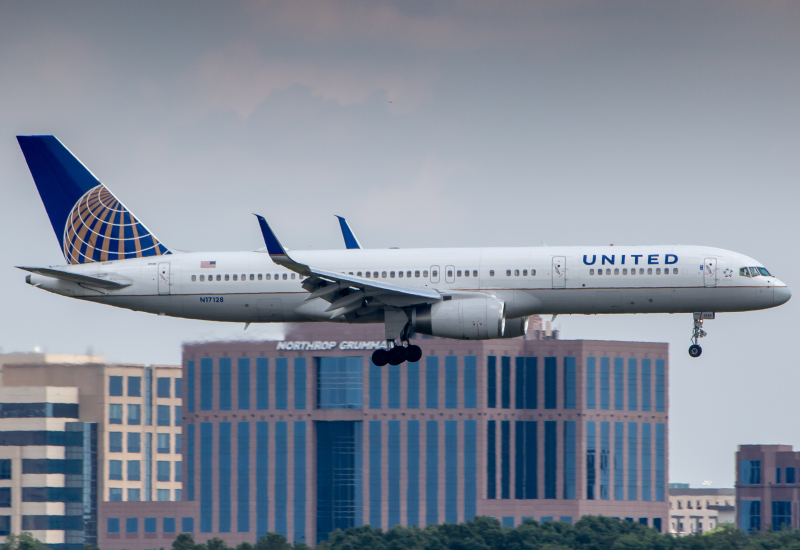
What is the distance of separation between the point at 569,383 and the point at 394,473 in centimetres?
2875

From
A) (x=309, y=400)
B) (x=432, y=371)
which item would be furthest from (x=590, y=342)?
(x=309, y=400)

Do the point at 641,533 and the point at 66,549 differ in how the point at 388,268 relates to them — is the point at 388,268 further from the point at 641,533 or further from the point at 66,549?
the point at 66,549

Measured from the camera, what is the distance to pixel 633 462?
190250mm

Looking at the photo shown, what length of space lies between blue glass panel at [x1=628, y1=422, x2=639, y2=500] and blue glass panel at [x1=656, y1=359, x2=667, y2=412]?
5325mm

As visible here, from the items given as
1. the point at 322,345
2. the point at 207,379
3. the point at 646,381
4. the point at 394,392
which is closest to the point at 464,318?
the point at 394,392

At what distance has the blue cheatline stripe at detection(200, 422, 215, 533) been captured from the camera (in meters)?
187

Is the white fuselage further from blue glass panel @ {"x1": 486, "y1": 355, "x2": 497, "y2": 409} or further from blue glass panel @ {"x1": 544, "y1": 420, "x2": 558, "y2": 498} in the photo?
blue glass panel @ {"x1": 544, "y1": 420, "x2": 558, "y2": 498}

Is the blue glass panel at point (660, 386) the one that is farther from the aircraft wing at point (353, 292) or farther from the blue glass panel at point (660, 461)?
the aircraft wing at point (353, 292)

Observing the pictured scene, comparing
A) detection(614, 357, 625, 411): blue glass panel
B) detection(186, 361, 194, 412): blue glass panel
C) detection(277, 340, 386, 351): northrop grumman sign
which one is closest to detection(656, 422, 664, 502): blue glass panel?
detection(614, 357, 625, 411): blue glass panel

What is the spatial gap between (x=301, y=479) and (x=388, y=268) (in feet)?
422

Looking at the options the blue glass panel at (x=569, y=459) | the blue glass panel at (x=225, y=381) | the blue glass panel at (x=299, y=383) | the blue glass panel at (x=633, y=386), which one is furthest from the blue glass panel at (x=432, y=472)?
the blue glass panel at (x=633, y=386)

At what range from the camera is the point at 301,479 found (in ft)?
618

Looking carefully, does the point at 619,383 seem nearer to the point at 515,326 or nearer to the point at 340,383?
the point at 340,383

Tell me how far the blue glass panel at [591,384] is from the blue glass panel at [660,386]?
9784 mm
